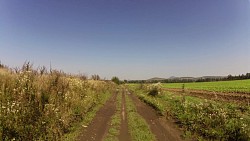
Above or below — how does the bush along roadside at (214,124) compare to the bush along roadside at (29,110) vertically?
below

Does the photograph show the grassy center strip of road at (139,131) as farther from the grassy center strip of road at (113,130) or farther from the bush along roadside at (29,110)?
the bush along roadside at (29,110)

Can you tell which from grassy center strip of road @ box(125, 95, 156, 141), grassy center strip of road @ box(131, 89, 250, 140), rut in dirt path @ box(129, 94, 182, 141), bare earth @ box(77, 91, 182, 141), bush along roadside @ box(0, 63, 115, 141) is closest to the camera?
bush along roadside @ box(0, 63, 115, 141)

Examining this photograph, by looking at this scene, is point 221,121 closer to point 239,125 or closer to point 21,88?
point 239,125

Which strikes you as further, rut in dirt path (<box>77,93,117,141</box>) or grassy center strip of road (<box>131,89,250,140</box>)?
grassy center strip of road (<box>131,89,250,140</box>)

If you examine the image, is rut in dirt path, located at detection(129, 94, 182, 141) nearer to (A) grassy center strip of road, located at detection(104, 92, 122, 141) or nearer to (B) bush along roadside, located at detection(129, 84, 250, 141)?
(B) bush along roadside, located at detection(129, 84, 250, 141)

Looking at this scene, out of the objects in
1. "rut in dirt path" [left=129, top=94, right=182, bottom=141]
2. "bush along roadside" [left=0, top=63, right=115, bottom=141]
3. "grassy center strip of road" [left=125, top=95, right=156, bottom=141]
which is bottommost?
"rut in dirt path" [left=129, top=94, right=182, bottom=141]

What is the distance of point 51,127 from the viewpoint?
29.0 ft

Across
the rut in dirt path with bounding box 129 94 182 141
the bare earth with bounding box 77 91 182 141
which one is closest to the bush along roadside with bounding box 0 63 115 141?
the bare earth with bounding box 77 91 182 141

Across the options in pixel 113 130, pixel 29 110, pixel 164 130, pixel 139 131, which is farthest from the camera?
pixel 164 130

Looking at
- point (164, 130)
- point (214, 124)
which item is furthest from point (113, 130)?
point (214, 124)

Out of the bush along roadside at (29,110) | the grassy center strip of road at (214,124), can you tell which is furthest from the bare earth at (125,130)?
the bush along roadside at (29,110)

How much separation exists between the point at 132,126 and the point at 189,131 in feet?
9.56

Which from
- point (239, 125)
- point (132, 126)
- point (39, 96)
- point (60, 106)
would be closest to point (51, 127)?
point (39, 96)

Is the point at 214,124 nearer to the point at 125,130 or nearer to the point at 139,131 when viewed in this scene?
the point at 139,131
